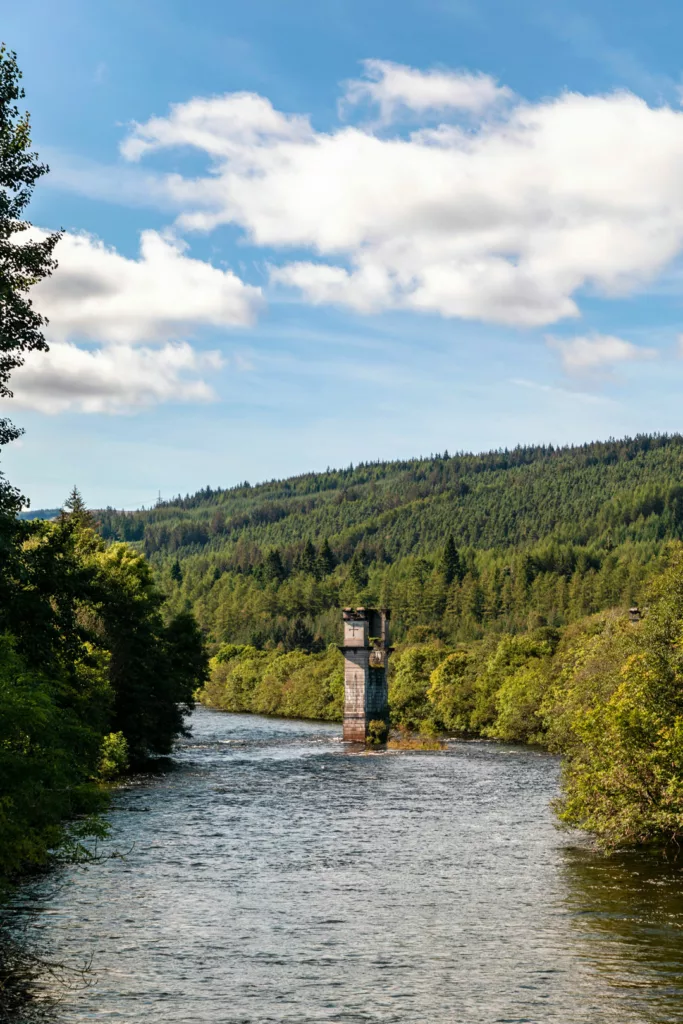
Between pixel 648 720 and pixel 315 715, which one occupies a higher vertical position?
pixel 648 720

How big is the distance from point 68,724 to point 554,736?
50.6m

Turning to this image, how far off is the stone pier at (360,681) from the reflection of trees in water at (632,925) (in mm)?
57540

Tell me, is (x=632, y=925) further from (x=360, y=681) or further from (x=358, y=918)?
(x=360, y=681)

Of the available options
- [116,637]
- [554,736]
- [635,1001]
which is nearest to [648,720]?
[635,1001]

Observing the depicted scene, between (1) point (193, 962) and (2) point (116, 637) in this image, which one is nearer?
(1) point (193, 962)

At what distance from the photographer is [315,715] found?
134m

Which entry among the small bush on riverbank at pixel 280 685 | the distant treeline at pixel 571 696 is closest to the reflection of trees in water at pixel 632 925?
the distant treeline at pixel 571 696

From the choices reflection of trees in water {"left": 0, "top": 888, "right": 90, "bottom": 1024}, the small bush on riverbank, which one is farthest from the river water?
the small bush on riverbank

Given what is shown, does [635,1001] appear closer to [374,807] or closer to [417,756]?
[374,807]

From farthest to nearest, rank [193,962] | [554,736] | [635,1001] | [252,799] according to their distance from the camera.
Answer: [554,736], [252,799], [193,962], [635,1001]

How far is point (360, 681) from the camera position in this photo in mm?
96125

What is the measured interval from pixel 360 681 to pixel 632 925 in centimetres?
6932

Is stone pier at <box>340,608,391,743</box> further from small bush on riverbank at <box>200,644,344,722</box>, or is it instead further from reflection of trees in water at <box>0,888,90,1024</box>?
reflection of trees in water at <box>0,888,90,1024</box>

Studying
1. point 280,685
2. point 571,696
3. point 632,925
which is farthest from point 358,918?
point 280,685
